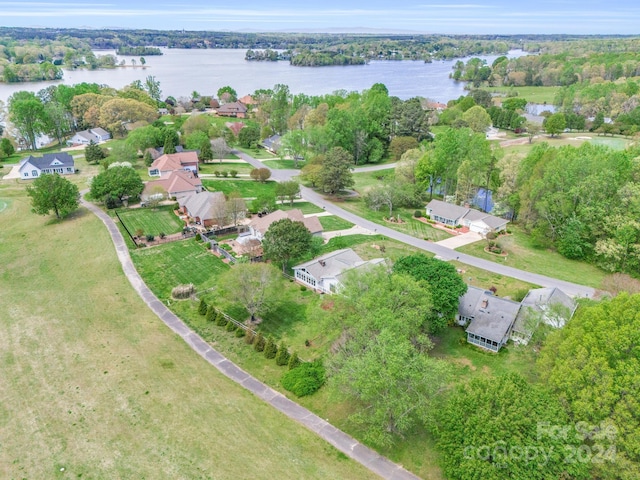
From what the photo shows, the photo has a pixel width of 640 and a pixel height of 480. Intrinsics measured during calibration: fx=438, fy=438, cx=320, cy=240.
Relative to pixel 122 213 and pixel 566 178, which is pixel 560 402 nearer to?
pixel 566 178

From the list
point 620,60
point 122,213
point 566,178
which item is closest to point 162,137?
point 122,213

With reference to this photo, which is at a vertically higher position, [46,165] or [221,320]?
[46,165]

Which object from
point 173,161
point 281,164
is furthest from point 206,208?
point 281,164

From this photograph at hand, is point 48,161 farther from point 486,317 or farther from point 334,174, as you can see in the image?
point 486,317

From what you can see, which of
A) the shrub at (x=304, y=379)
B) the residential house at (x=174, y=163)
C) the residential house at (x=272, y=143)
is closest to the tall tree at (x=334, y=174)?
the residential house at (x=174, y=163)

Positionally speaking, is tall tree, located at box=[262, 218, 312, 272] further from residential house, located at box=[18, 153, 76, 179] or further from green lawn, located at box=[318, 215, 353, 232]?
residential house, located at box=[18, 153, 76, 179]

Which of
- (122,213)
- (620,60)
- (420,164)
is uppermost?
(620,60)
